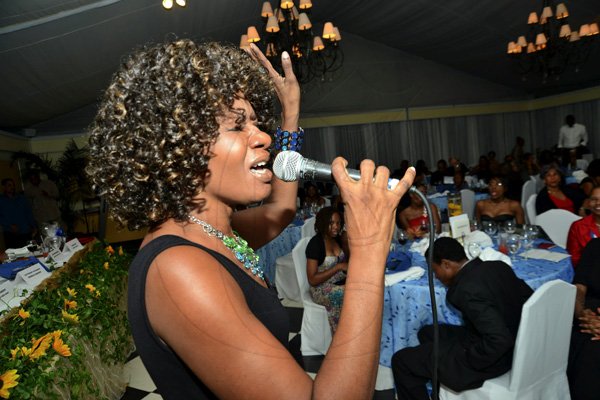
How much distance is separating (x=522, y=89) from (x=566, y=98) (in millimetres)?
1558

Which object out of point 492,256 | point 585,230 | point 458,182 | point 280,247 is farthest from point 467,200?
point 492,256

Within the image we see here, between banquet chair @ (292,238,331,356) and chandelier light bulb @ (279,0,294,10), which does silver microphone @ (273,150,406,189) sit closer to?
banquet chair @ (292,238,331,356)

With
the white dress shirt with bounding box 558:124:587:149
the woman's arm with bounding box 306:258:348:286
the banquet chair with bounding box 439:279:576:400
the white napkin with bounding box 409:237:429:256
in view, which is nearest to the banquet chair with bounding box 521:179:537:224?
the white napkin with bounding box 409:237:429:256

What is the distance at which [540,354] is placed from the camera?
2.48 meters

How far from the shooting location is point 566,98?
15.9 m

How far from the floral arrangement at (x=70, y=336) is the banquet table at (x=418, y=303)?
2.09 meters

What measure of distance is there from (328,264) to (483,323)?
1.89 metres

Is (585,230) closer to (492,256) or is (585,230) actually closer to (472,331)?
(492,256)

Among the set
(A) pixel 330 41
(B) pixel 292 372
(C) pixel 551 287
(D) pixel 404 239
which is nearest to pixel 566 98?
(A) pixel 330 41

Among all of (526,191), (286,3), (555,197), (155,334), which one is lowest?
(526,191)

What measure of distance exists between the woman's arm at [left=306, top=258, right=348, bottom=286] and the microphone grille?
297 centimetres

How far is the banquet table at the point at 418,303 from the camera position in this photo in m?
3.07

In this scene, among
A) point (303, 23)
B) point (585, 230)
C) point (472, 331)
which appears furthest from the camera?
point (303, 23)

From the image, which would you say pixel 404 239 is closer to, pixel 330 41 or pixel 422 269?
pixel 422 269
